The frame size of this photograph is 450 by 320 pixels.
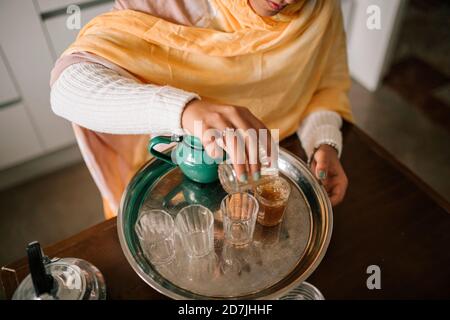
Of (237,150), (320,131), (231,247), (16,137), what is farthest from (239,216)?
(16,137)

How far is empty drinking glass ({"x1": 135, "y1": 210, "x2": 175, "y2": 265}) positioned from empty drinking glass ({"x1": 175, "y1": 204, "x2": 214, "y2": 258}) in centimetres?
2

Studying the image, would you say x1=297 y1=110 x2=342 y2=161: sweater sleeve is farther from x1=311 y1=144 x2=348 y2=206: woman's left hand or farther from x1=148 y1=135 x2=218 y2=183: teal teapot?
x1=148 y1=135 x2=218 y2=183: teal teapot

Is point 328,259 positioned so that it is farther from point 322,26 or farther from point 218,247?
point 322,26

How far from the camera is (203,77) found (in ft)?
2.57

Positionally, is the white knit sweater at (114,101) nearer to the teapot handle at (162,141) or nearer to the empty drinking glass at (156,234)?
the teapot handle at (162,141)

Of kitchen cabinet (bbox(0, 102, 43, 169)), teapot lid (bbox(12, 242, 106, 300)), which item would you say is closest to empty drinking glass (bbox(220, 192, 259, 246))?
teapot lid (bbox(12, 242, 106, 300))

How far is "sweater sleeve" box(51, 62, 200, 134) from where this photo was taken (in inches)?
23.5

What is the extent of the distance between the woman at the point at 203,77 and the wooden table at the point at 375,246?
0.07 meters

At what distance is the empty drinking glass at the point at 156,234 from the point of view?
0.66m

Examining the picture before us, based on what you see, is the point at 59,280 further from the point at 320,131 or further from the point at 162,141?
the point at 320,131

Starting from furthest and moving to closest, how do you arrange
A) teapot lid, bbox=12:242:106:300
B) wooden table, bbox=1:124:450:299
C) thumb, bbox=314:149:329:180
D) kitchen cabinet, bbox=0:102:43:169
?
kitchen cabinet, bbox=0:102:43:169, thumb, bbox=314:149:329:180, wooden table, bbox=1:124:450:299, teapot lid, bbox=12:242:106:300

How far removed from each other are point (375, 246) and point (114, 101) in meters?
0.52

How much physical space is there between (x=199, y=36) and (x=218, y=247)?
1.30 feet

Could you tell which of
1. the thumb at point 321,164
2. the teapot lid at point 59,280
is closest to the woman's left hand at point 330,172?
the thumb at point 321,164
